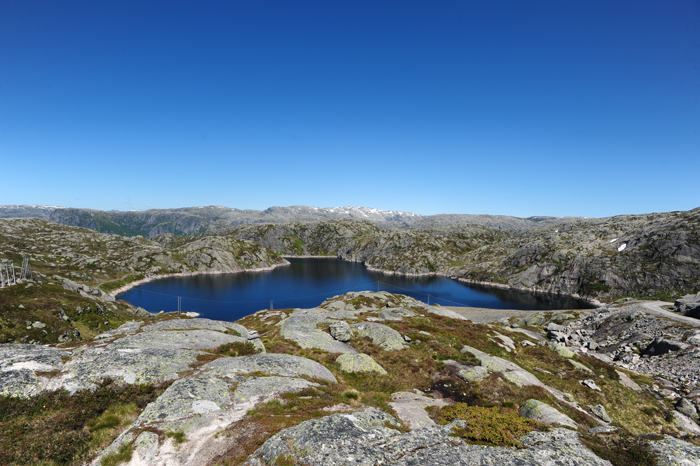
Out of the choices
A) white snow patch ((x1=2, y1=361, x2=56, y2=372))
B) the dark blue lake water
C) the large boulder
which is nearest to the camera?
white snow patch ((x1=2, y1=361, x2=56, y2=372))

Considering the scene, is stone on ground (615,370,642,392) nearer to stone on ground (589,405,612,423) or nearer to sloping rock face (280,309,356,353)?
stone on ground (589,405,612,423)

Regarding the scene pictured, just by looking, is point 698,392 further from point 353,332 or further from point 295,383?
point 295,383

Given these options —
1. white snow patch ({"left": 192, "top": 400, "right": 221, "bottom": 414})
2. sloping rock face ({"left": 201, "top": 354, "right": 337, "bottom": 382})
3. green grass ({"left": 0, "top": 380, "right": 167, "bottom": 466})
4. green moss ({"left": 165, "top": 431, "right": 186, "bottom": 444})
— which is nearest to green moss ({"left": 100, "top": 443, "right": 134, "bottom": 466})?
green grass ({"left": 0, "top": 380, "right": 167, "bottom": 466})

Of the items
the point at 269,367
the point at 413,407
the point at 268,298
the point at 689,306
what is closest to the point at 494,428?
the point at 413,407

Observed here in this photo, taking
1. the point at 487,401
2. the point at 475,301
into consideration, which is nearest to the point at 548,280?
the point at 475,301

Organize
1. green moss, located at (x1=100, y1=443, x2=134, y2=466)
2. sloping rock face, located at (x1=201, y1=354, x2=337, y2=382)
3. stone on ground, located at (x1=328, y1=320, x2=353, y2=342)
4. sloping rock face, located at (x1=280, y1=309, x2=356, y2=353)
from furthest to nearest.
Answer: stone on ground, located at (x1=328, y1=320, x2=353, y2=342) → sloping rock face, located at (x1=280, y1=309, x2=356, y2=353) → sloping rock face, located at (x1=201, y1=354, x2=337, y2=382) → green moss, located at (x1=100, y1=443, x2=134, y2=466)
